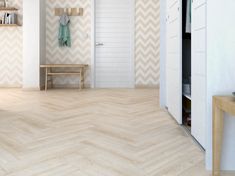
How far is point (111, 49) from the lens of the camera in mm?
6637

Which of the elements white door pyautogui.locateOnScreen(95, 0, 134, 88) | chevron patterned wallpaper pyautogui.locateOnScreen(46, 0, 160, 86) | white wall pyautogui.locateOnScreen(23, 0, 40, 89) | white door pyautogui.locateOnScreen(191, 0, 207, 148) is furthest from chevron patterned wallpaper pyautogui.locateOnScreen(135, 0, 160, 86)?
white door pyautogui.locateOnScreen(191, 0, 207, 148)

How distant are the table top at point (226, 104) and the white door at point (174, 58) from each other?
4.09 feet

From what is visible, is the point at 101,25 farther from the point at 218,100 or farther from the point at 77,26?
the point at 218,100

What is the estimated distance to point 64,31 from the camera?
257 inches

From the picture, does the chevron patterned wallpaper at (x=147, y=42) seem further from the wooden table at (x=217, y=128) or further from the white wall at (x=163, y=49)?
the wooden table at (x=217, y=128)

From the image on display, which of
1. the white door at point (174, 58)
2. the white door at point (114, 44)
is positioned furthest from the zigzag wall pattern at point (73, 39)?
the white door at point (174, 58)

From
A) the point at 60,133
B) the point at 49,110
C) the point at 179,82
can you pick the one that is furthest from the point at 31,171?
the point at 49,110

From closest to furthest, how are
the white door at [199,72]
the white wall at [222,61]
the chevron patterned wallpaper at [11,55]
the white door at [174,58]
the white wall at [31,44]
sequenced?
the white wall at [222,61] < the white door at [199,72] < the white door at [174,58] < the white wall at [31,44] < the chevron patterned wallpaper at [11,55]

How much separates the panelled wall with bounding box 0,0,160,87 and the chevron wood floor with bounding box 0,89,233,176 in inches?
122

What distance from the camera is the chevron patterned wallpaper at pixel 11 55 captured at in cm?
664

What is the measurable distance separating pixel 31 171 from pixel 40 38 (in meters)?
4.97

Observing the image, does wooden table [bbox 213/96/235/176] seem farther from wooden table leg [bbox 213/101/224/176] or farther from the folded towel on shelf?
the folded towel on shelf

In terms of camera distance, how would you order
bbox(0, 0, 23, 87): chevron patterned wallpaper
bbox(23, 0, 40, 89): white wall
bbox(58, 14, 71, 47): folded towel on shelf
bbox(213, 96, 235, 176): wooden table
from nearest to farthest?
bbox(213, 96, 235, 176): wooden table < bbox(23, 0, 40, 89): white wall < bbox(58, 14, 71, 47): folded towel on shelf < bbox(0, 0, 23, 87): chevron patterned wallpaper

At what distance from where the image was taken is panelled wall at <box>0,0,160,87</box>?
6.60 meters
